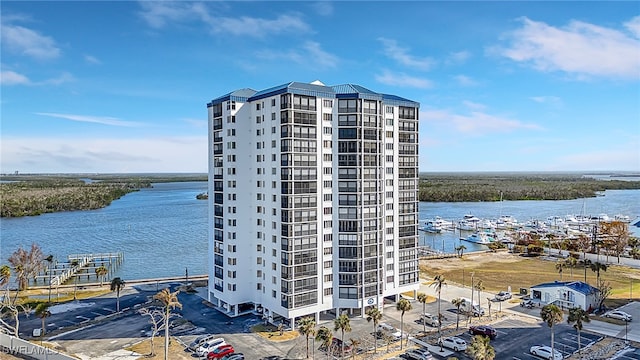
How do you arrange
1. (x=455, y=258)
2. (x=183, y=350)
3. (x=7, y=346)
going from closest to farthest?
(x=7, y=346)
(x=183, y=350)
(x=455, y=258)

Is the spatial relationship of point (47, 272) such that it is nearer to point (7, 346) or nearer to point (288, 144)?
point (7, 346)

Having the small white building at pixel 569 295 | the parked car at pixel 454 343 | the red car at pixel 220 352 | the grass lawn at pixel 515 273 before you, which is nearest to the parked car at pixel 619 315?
the small white building at pixel 569 295

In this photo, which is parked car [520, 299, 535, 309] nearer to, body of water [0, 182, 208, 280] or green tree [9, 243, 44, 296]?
body of water [0, 182, 208, 280]

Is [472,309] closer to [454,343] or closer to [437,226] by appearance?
[454,343]

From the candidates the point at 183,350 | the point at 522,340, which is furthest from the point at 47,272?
the point at 522,340

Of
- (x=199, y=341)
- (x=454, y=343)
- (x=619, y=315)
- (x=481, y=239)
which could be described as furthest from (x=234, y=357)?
(x=481, y=239)
